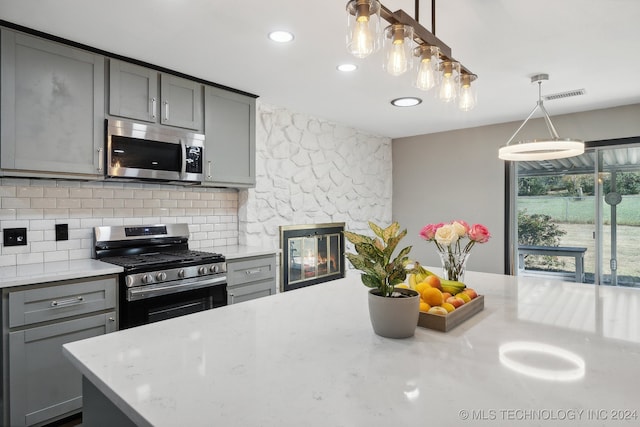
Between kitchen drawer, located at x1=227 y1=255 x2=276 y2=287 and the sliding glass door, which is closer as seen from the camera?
kitchen drawer, located at x1=227 y1=255 x2=276 y2=287

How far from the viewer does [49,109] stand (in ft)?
7.26

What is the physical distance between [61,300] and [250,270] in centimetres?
133

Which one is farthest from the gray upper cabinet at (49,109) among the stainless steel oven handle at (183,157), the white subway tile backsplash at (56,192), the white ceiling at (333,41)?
the stainless steel oven handle at (183,157)

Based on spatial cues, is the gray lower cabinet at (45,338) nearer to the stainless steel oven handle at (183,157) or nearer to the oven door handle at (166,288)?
the oven door handle at (166,288)

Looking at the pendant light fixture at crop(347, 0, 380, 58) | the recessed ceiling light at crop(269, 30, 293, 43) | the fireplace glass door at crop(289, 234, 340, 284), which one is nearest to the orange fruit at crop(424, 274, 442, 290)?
the pendant light fixture at crop(347, 0, 380, 58)

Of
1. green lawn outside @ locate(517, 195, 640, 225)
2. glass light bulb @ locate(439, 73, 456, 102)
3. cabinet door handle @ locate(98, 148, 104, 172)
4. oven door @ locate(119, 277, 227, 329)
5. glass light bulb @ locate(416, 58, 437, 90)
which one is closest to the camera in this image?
glass light bulb @ locate(416, 58, 437, 90)

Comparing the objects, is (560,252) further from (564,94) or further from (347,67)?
(347,67)

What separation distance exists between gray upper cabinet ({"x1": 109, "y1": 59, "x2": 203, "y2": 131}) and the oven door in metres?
Result: 1.19

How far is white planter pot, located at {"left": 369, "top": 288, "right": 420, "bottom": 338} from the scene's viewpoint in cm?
116

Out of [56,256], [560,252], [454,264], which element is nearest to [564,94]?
[560,252]

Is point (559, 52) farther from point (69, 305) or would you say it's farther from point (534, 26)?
point (69, 305)

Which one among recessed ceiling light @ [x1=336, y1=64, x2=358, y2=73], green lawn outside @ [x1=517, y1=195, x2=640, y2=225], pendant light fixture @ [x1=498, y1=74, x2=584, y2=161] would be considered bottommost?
green lawn outside @ [x1=517, y1=195, x2=640, y2=225]

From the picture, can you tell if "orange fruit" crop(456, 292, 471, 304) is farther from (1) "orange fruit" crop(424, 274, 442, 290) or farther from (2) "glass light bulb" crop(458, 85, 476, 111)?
(2) "glass light bulb" crop(458, 85, 476, 111)

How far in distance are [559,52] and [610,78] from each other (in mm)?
811
